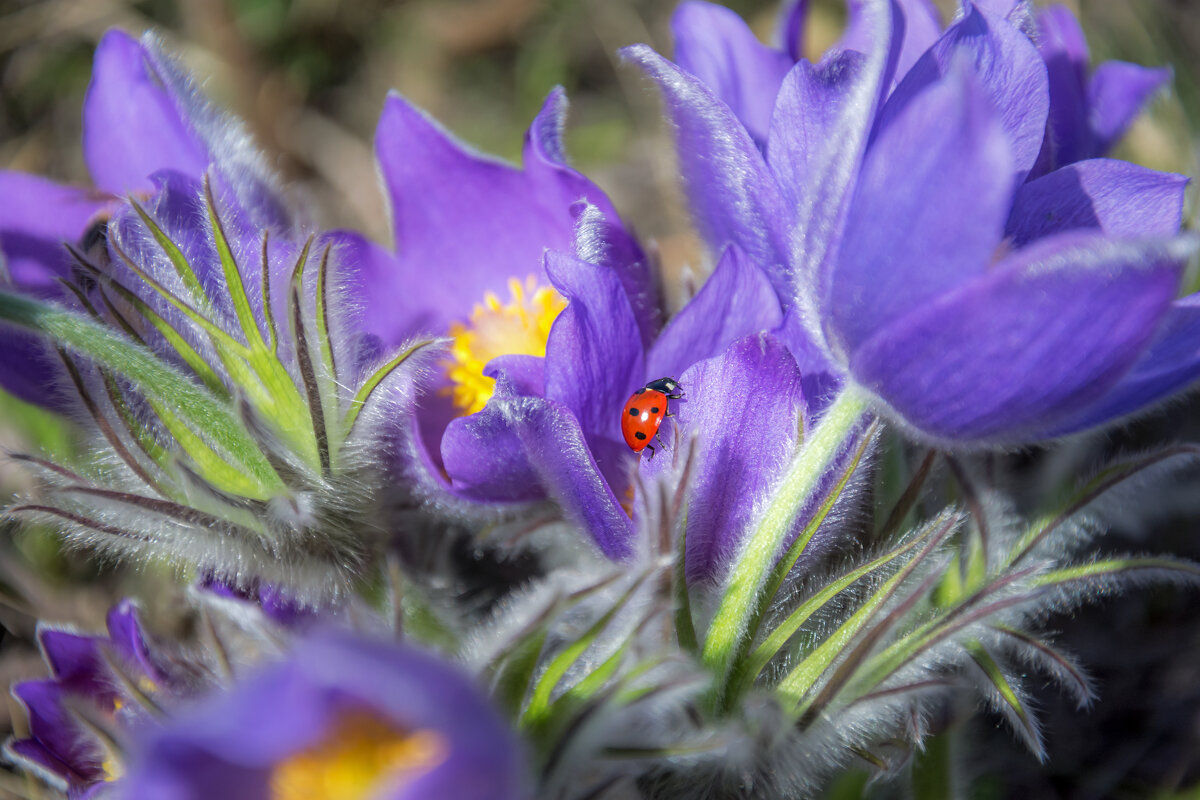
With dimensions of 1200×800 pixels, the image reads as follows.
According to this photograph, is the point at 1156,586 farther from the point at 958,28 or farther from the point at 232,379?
the point at 232,379

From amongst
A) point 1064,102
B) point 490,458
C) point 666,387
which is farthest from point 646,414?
point 1064,102

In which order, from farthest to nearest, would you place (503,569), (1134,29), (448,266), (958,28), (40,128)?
(40,128)
(1134,29)
(503,569)
(448,266)
(958,28)

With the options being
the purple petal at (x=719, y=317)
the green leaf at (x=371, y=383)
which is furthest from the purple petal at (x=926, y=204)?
the green leaf at (x=371, y=383)

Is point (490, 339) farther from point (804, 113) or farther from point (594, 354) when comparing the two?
point (804, 113)

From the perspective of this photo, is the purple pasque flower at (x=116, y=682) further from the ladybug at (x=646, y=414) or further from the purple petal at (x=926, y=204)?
the purple petal at (x=926, y=204)

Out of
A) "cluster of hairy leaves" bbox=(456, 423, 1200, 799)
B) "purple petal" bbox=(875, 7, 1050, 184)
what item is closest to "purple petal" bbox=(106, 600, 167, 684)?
"cluster of hairy leaves" bbox=(456, 423, 1200, 799)

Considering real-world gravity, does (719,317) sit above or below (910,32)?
below

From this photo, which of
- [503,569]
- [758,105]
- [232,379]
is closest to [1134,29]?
[758,105]

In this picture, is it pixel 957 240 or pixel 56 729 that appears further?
pixel 56 729
